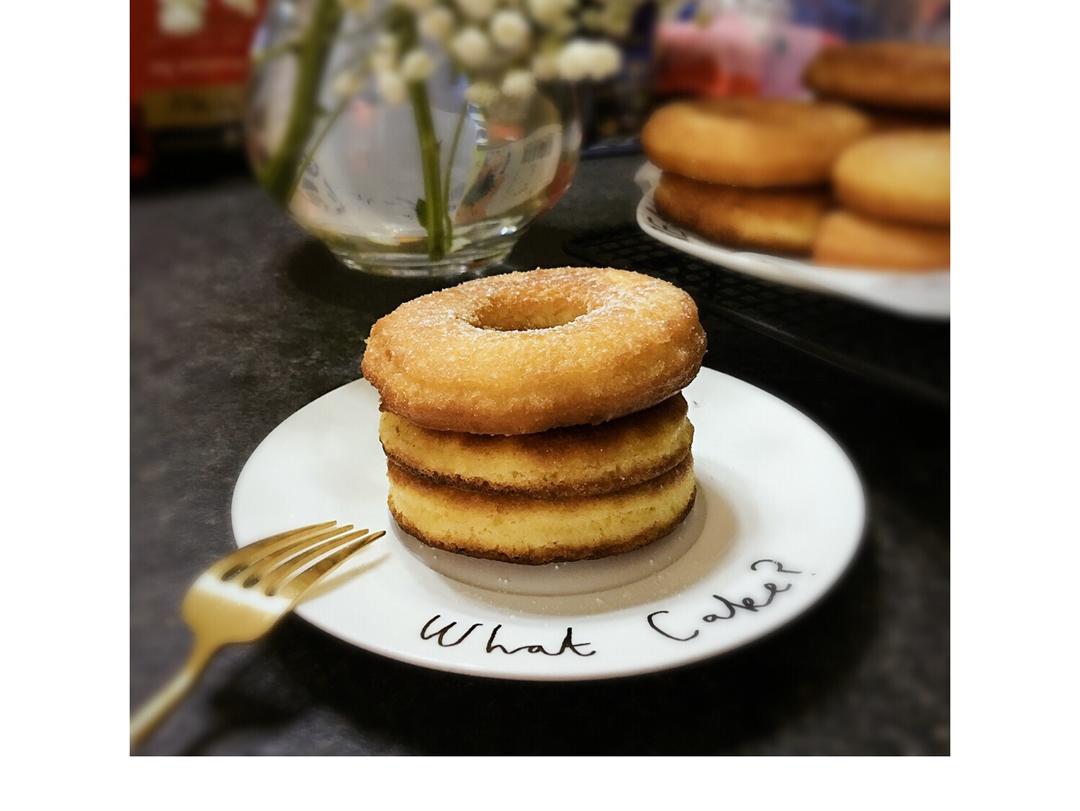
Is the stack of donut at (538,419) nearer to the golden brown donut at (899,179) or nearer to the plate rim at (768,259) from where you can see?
the plate rim at (768,259)

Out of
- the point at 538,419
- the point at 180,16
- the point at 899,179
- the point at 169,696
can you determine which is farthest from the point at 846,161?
the point at 169,696

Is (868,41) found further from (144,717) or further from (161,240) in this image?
(144,717)

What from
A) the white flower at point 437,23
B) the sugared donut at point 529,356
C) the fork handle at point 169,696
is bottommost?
the fork handle at point 169,696

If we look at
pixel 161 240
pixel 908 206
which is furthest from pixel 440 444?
pixel 908 206

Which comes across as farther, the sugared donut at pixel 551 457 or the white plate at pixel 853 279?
the sugared donut at pixel 551 457

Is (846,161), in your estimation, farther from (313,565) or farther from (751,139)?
(313,565)

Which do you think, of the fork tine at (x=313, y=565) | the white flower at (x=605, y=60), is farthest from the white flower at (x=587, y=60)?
the fork tine at (x=313, y=565)
